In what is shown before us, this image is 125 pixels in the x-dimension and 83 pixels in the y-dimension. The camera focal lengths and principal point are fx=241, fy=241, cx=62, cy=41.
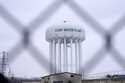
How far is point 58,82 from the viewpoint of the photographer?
1955 cm

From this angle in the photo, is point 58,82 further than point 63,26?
No

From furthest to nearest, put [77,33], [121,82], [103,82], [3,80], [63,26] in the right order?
1. [63,26]
2. [77,33]
3. [103,82]
4. [121,82]
5. [3,80]

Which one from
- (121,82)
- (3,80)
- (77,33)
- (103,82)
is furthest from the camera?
(77,33)

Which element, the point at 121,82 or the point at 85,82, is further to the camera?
the point at 85,82

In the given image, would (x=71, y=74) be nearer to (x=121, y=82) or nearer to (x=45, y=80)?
(x=45, y=80)

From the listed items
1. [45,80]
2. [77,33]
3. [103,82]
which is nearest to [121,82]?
[103,82]

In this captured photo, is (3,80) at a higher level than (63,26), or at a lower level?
lower

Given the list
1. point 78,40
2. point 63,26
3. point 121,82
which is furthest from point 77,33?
point 121,82

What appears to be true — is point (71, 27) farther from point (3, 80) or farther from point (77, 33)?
point (3, 80)

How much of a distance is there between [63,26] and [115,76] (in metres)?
6.47

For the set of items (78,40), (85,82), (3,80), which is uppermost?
(78,40)

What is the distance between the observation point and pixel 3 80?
4.82 meters

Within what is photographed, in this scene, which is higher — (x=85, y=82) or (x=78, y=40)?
(x=78, y=40)

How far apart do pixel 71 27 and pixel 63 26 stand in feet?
3.90
